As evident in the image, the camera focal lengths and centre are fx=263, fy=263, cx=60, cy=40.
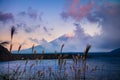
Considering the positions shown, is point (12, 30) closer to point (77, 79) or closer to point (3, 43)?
point (3, 43)

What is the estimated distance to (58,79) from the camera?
17.6ft

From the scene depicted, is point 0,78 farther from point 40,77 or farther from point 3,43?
point 3,43

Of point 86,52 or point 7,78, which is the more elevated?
point 86,52

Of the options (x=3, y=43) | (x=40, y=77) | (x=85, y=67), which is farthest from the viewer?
(x=40, y=77)

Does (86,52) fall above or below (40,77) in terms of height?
above

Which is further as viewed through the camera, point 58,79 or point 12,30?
point 58,79

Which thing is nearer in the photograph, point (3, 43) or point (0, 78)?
point (3, 43)

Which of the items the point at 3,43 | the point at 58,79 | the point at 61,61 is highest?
the point at 3,43

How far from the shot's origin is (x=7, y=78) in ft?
16.5

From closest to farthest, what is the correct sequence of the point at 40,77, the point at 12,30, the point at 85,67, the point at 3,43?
the point at 3,43
the point at 12,30
the point at 85,67
the point at 40,77

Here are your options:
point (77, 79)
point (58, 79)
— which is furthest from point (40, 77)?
point (77, 79)

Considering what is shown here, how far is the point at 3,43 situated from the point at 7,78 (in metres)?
1.30

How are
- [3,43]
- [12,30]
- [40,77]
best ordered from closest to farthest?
[3,43], [12,30], [40,77]

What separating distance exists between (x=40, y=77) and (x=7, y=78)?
0.63 metres
